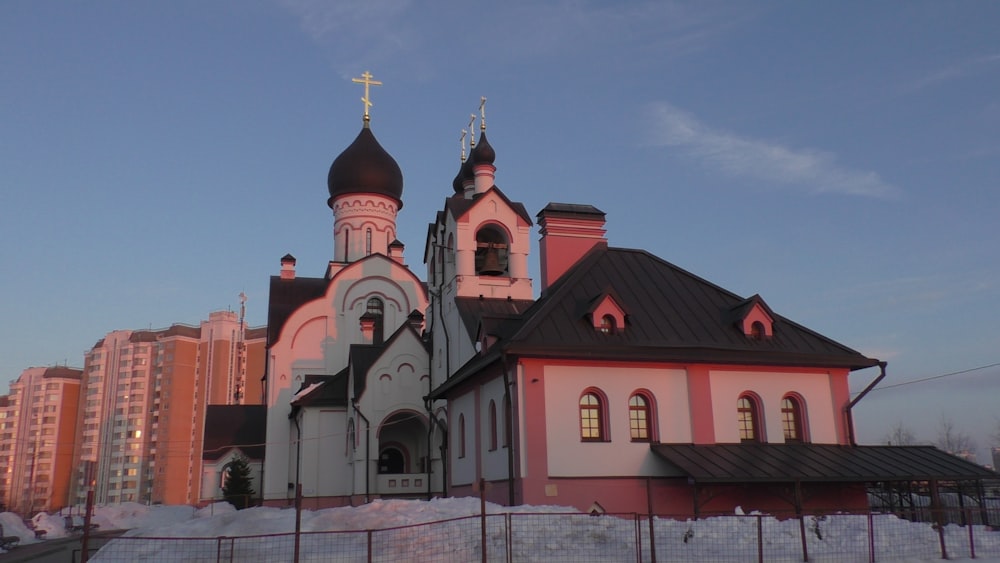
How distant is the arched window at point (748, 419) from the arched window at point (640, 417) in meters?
2.23

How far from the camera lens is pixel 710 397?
1908cm

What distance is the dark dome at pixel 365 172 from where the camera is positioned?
40.2 m

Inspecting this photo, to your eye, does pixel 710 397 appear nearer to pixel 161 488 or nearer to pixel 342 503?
pixel 342 503

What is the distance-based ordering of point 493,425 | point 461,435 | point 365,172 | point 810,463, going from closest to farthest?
point 810,463 → point 493,425 → point 461,435 → point 365,172

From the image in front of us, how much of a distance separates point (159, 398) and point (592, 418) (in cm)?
7918

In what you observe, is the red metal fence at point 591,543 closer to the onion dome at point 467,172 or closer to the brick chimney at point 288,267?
the onion dome at point 467,172

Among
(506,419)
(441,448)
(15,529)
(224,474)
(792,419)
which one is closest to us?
(506,419)

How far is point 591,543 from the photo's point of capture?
12.4m

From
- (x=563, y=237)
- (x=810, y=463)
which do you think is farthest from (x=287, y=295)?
(x=810, y=463)

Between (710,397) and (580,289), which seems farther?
(580,289)

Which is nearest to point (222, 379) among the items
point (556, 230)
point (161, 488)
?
point (161, 488)

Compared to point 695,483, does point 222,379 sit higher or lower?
higher

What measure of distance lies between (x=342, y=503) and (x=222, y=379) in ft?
205

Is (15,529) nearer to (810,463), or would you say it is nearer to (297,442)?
(297,442)
